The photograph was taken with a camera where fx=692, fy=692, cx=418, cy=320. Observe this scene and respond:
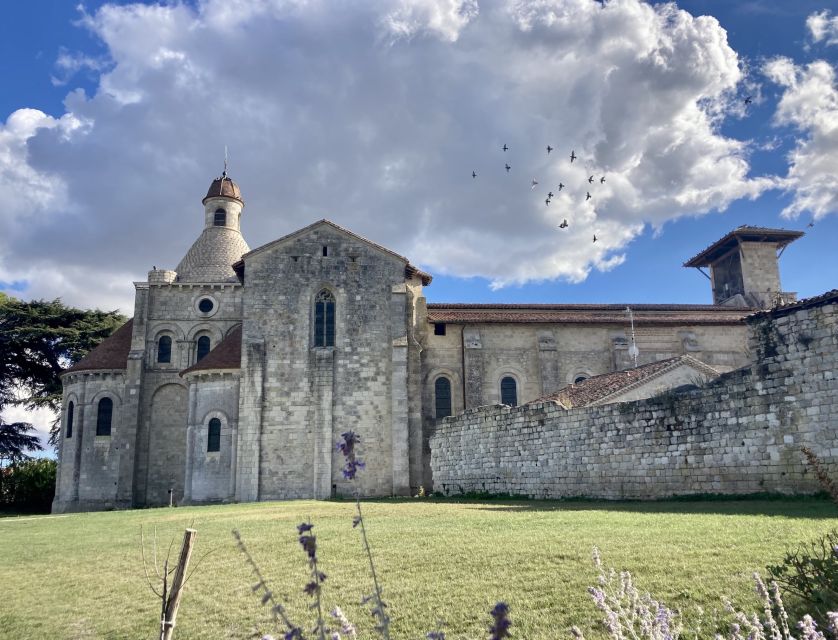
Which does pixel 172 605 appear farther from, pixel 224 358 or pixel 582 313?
pixel 582 313

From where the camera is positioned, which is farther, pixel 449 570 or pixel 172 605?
pixel 449 570

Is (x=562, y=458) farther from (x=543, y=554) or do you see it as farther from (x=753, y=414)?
(x=543, y=554)

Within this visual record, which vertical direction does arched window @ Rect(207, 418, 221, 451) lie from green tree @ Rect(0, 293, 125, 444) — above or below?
below

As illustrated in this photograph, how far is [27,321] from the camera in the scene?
136ft

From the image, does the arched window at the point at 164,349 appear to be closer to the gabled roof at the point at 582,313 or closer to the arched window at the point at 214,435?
the arched window at the point at 214,435

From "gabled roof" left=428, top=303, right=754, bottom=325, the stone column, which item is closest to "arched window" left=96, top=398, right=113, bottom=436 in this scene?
the stone column

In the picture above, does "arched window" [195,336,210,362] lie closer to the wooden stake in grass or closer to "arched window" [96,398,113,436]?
"arched window" [96,398,113,436]

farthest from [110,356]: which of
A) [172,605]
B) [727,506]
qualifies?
[172,605]

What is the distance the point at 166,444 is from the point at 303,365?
8.78m

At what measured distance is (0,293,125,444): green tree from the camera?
40562 millimetres

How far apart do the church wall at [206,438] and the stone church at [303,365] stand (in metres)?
0.06

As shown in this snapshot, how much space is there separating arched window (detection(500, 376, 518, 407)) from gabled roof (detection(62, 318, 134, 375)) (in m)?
18.2

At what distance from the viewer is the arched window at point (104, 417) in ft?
107

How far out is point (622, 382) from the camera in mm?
23000
